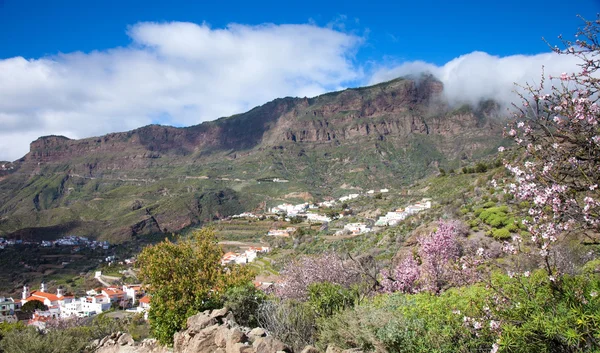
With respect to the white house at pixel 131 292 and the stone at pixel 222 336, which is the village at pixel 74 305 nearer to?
the white house at pixel 131 292

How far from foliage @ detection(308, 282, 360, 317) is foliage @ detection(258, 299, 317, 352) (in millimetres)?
224

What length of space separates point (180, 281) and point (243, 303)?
2341mm

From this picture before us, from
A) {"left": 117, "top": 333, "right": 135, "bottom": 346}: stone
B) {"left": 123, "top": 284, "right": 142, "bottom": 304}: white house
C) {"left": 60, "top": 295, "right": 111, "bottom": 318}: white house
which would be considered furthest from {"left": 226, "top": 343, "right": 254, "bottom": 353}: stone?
{"left": 123, "top": 284, "right": 142, "bottom": 304}: white house

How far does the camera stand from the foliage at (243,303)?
42.8ft

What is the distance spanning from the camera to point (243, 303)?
43.4 ft

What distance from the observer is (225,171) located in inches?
6781

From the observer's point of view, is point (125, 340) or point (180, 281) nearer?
point (180, 281)

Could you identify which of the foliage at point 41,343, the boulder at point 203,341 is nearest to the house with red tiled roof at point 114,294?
the foliage at point 41,343

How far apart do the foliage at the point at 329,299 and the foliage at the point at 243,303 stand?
236cm

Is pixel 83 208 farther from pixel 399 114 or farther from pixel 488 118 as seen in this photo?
pixel 488 118

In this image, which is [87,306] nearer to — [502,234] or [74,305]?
[74,305]

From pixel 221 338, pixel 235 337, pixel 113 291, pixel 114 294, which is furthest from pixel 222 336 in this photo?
pixel 113 291

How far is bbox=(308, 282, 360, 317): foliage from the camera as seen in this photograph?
11383mm

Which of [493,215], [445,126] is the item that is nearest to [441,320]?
[493,215]
